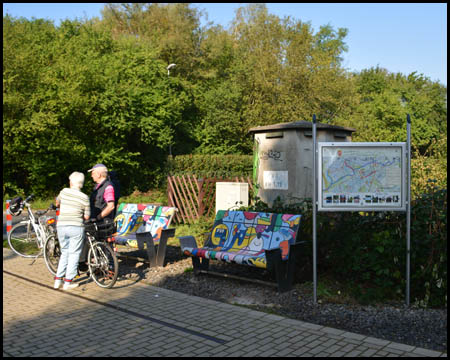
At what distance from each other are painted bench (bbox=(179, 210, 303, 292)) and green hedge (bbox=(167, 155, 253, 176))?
12.7m

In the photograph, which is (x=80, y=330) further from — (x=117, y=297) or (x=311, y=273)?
(x=311, y=273)

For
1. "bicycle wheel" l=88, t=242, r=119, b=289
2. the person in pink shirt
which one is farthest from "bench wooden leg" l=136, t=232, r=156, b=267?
"bicycle wheel" l=88, t=242, r=119, b=289

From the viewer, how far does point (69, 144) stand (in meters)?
20.2

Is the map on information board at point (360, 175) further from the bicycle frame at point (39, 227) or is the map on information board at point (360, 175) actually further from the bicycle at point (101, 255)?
the bicycle frame at point (39, 227)

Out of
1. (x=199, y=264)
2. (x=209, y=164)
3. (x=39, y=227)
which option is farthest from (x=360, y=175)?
(x=209, y=164)

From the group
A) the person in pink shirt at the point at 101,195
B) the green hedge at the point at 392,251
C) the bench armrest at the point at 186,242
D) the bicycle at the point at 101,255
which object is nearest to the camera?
the green hedge at the point at 392,251

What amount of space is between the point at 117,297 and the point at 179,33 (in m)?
28.9

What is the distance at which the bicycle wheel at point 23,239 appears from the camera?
10125 mm

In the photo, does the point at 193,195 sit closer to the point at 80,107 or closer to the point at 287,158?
the point at 287,158

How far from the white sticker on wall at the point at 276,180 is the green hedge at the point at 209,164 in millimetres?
10086

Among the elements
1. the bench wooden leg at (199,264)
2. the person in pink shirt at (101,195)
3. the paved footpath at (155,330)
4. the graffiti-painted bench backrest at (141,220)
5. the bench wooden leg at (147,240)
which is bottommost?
the paved footpath at (155,330)

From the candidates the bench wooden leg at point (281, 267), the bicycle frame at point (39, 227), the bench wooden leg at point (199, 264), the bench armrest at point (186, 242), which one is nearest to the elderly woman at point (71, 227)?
the bench armrest at point (186, 242)

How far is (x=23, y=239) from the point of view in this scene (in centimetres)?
1035

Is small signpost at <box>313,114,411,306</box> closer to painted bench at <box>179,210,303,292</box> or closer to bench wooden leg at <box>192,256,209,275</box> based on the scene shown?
painted bench at <box>179,210,303,292</box>
